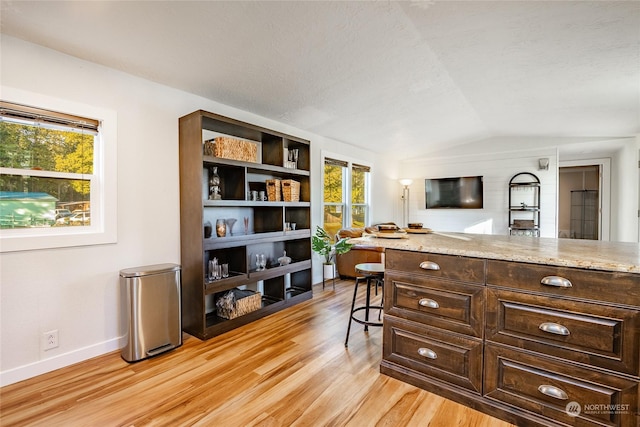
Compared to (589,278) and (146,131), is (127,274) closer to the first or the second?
(146,131)

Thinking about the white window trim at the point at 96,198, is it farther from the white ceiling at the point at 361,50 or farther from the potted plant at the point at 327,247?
the potted plant at the point at 327,247

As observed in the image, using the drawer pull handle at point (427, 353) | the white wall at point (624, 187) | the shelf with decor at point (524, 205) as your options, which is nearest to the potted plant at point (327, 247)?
the drawer pull handle at point (427, 353)

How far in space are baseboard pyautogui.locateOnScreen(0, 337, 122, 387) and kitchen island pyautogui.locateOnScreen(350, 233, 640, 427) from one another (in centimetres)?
224

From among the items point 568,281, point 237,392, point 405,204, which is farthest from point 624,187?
point 237,392

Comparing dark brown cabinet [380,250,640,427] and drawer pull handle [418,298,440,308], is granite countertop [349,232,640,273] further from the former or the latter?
drawer pull handle [418,298,440,308]

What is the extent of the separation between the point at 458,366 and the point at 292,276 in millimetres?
2578

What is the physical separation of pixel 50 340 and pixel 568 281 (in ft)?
11.0

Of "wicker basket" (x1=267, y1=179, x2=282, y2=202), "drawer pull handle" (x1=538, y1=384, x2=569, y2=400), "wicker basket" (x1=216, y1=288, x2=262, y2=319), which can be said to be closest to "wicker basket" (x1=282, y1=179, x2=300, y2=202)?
"wicker basket" (x1=267, y1=179, x2=282, y2=202)

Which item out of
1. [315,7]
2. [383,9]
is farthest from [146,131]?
[383,9]

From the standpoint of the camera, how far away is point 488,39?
98.7 inches

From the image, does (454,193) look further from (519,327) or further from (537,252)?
(519,327)

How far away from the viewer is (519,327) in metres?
1.62

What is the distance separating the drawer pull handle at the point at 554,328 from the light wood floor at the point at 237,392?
1.93 feet

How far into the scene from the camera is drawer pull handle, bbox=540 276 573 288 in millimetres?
1483
